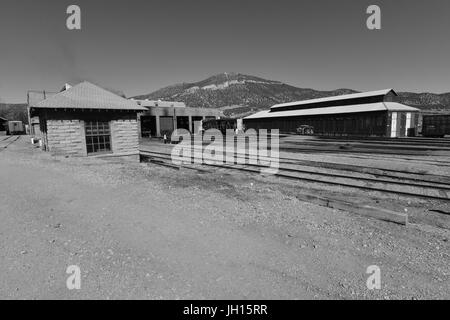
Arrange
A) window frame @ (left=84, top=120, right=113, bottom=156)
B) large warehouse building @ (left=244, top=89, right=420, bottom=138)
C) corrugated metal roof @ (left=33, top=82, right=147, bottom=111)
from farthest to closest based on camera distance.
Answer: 1. large warehouse building @ (left=244, top=89, right=420, bottom=138)
2. window frame @ (left=84, top=120, right=113, bottom=156)
3. corrugated metal roof @ (left=33, top=82, right=147, bottom=111)

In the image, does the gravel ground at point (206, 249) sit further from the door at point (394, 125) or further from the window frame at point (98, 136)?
A: the door at point (394, 125)

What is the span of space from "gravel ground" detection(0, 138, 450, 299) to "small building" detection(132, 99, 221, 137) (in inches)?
1406

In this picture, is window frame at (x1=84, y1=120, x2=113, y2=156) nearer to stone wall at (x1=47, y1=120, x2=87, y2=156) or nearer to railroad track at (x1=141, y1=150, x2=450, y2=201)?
stone wall at (x1=47, y1=120, x2=87, y2=156)

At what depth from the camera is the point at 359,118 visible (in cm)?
3828

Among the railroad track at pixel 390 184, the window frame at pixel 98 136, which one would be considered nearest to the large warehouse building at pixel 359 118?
the railroad track at pixel 390 184

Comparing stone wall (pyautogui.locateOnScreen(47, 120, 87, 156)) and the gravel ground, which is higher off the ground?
stone wall (pyautogui.locateOnScreen(47, 120, 87, 156))

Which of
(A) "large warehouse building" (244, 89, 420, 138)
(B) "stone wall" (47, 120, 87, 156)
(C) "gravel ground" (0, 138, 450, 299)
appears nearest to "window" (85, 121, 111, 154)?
(B) "stone wall" (47, 120, 87, 156)

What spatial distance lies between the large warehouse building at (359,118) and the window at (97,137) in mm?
34569

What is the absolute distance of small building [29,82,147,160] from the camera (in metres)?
16.7

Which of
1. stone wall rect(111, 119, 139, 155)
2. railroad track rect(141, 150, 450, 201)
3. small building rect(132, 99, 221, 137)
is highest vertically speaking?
small building rect(132, 99, 221, 137)

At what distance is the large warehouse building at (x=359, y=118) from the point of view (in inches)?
1400

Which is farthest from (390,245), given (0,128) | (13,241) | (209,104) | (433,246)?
(209,104)
